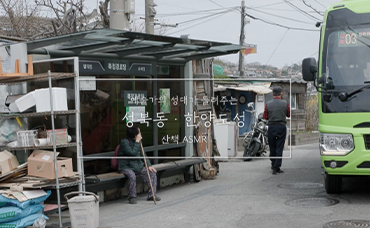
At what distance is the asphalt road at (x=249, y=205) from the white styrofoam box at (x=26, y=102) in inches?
82.7

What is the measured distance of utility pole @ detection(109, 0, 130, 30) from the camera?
34.1 ft

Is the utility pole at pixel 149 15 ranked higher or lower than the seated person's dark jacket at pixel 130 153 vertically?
higher

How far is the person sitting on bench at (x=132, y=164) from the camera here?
29.9 ft

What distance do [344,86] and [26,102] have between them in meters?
4.97

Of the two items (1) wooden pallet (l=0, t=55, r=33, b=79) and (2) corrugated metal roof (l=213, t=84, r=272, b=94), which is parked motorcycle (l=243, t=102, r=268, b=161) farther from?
(1) wooden pallet (l=0, t=55, r=33, b=79)

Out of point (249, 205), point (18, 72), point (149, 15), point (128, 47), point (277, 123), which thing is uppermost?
point (149, 15)

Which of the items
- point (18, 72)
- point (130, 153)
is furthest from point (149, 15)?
point (18, 72)

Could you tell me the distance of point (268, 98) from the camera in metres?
22.2

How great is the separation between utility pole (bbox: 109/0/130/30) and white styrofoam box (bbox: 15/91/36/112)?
125 inches

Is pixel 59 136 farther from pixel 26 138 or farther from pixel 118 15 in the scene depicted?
pixel 118 15

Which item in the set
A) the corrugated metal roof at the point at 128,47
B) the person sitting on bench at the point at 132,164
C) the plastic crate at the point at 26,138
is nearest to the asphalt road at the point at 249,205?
the person sitting on bench at the point at 132,164

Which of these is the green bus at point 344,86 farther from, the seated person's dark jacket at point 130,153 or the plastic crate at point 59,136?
the plastic crate at point 59,136

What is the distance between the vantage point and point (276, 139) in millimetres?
12023

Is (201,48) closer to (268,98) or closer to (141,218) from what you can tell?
(141,218)
